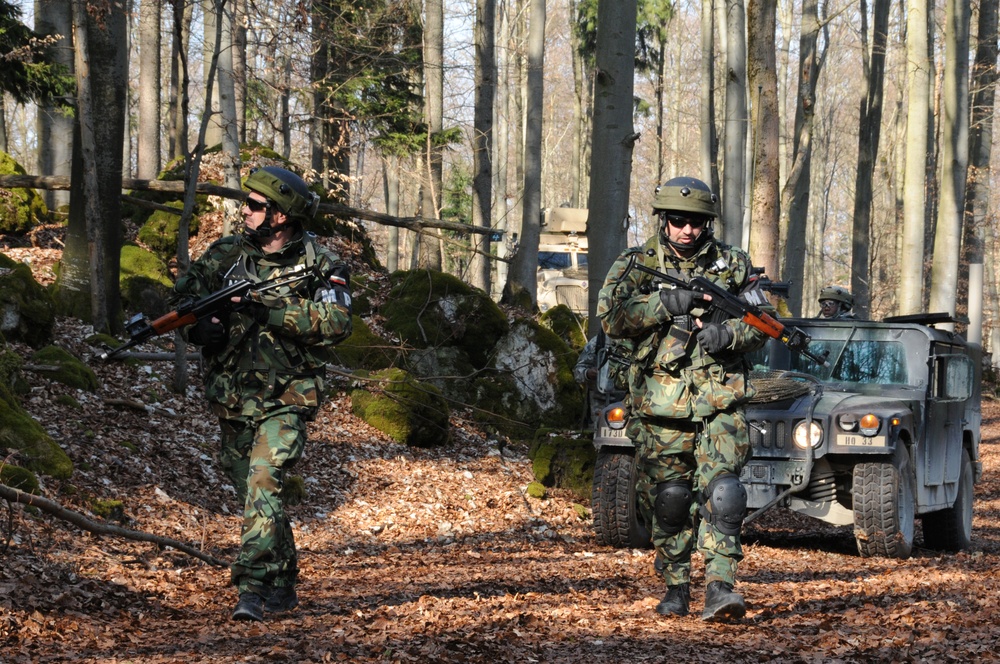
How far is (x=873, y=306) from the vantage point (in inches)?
1704

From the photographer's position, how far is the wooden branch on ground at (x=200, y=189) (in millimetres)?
13023

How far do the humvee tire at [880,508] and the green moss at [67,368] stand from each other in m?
6.20

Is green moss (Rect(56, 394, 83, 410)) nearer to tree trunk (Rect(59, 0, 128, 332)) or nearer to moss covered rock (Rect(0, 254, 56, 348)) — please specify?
moss covered rock (Rect(0, 254, 56, 348))

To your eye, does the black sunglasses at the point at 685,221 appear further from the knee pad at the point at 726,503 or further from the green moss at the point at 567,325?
the green moss at the point at 567,325

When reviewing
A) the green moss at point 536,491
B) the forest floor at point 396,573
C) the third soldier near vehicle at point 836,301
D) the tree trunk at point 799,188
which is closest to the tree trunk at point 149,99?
the forest floor at point 396,573

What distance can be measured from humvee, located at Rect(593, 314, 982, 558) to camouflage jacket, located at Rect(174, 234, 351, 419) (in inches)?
131

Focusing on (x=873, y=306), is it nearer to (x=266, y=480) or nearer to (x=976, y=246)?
(x=976, y=246)

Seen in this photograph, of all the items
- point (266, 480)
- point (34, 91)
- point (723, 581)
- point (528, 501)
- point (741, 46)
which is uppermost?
point (741, 46)

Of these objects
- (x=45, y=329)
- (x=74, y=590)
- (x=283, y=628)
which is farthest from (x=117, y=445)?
(x=283, y=628)

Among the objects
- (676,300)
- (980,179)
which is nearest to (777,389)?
(676,300)

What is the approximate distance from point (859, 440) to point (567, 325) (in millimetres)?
8520

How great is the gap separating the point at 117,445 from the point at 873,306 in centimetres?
3895

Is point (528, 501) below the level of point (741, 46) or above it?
below

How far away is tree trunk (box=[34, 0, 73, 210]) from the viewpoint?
56.1 feet
